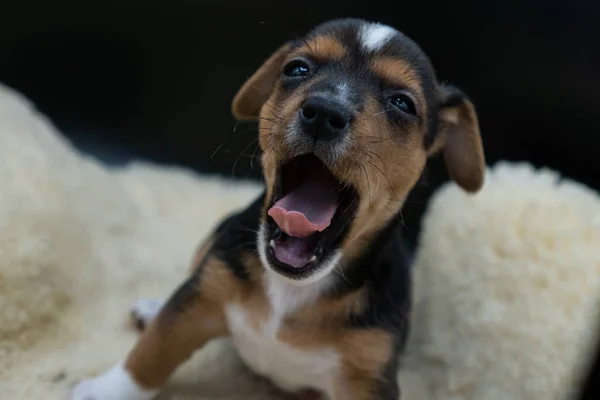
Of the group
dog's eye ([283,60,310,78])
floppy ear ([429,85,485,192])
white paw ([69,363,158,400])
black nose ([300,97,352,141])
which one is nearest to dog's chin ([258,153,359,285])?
black nose ([300,97,352,141])

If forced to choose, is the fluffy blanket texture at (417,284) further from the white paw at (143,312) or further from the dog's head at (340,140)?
the dog's head at (340,140)

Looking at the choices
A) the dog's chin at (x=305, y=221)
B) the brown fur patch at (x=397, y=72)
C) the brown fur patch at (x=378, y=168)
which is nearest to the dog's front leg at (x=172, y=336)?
the dog's chin at (x=305, y=221)

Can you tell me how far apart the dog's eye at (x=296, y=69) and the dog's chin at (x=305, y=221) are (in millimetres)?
262

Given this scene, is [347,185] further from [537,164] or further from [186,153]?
[186,153]

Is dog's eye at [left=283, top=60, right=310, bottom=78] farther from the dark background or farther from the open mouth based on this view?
the dark background

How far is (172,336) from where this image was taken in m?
2.06

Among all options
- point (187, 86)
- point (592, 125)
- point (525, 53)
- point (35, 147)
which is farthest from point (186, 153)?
point (592, 125)

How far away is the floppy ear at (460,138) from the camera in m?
2.12

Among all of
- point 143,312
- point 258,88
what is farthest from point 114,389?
point 258,88

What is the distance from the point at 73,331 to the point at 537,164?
87.9 inches

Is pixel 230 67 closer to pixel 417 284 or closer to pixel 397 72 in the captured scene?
pixel 417 284

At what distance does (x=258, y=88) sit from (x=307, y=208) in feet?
2.02

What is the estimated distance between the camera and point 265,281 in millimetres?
2020

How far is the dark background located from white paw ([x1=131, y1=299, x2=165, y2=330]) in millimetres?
811
